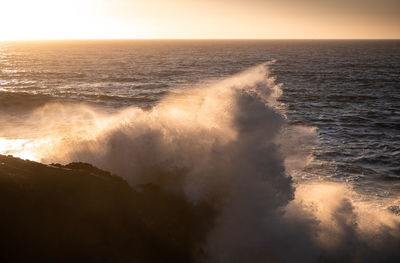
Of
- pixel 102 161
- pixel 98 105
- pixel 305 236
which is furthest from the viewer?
pixel 98 105

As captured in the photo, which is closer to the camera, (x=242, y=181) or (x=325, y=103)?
(x=242, y=181)

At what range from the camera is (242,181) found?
823 centimetres

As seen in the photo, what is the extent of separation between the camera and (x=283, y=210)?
24.7 feet

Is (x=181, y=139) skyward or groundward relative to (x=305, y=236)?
skyward

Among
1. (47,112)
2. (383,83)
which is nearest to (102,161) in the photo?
(47,112)

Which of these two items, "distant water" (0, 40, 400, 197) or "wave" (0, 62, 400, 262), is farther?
"distant water" (0, 40, 400, 197)

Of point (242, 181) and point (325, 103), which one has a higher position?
point (242, 181)

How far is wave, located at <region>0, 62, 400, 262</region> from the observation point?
6.81m

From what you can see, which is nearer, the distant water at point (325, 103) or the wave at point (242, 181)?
the wave at point (242, 181)

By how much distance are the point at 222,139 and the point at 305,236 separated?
3.94m

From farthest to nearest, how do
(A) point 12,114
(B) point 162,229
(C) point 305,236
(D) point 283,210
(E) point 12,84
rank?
(E) point 12,84 < (A) point 12,114 < (D) point 283,210 < (C) point 305,236 < (B) point 162,229

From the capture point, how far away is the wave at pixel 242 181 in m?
6.81

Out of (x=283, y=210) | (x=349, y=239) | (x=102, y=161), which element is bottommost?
(x=349, y=239)

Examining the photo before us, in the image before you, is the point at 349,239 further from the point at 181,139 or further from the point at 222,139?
the point at 181,139
